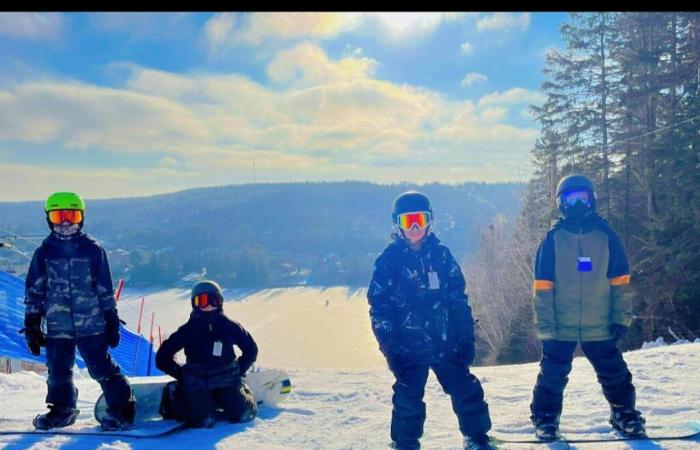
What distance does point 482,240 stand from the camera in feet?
136

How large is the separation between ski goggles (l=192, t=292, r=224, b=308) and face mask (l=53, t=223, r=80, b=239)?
1233 millimetres

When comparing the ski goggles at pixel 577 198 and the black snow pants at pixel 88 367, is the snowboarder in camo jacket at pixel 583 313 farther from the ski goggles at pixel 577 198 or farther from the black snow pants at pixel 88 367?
the black snow pants at pixel 88 367

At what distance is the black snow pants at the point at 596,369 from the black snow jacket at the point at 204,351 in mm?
2769

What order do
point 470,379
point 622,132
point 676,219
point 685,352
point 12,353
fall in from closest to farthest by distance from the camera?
point 470,379 < point 685,352 < point 12,353 < point 676,219 < point 622,132

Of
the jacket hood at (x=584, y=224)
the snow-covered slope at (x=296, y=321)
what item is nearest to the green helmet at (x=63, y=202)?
the jacket hood at (x=584, y=224)

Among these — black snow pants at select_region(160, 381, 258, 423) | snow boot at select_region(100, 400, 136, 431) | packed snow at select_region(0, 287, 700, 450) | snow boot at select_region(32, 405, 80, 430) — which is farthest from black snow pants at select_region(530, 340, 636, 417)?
snow boot at select_region(32, 405, 80, 430)

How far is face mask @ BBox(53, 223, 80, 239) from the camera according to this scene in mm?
5074

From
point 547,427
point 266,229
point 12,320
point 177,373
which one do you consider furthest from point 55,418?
point 266,229

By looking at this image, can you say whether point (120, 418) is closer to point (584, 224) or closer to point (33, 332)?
point (33, 332)

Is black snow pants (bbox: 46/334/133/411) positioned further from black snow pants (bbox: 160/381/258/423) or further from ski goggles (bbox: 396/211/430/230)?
ski goggles (bbox: 396/211/430/230)

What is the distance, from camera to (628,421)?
460 centimetres

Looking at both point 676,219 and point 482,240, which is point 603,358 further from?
point 482,240

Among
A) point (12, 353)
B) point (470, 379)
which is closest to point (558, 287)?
point (470, 379)

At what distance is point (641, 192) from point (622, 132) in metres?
3.53
